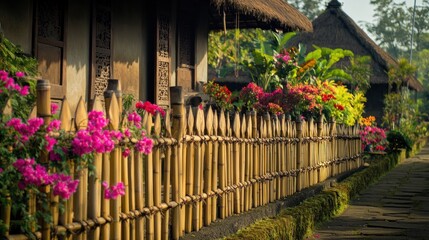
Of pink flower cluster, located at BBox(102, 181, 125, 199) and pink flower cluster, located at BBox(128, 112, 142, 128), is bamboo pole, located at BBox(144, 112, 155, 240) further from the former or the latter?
pink flower cluster, located at BBox(102, 181, 125, 199)

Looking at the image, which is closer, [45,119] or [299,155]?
[45,119]

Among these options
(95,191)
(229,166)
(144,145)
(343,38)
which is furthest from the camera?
(343,38)

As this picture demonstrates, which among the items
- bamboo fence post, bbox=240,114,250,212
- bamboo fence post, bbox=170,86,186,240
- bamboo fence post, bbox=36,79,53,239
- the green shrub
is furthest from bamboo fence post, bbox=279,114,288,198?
→ the green shrub

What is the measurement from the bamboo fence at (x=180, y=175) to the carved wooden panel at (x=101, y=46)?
2130 millimetres

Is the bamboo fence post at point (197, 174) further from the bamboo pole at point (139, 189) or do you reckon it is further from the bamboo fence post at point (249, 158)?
the bamboo fence post at point (249, 158)

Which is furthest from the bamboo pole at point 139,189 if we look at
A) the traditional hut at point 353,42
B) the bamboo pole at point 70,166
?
the traditional hut at point 353,42

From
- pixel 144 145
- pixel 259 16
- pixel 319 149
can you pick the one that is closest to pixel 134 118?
pixel 144 145

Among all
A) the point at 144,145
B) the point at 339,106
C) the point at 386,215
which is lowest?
the point at 386,215

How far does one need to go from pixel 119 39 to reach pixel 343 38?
2071 cm

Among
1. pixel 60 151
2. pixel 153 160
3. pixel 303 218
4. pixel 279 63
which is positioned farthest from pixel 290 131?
pixel 279 63

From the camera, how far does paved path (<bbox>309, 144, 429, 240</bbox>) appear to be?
26.1 ft

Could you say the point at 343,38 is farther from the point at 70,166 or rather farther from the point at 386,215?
the point at 70,166

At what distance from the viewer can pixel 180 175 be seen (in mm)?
5691

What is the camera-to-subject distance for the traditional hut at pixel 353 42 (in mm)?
27734
